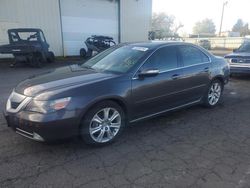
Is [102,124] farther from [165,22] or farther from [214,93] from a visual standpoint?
[165,22]

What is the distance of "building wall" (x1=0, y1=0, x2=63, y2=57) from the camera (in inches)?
613

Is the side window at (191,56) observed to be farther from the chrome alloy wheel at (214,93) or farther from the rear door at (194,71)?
the chrome alloy wheel at (214,93)

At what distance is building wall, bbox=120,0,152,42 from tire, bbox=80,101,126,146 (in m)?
18.4

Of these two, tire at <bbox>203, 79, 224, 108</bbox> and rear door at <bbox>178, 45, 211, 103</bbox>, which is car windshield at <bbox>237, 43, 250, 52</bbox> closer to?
tire at <bbox>203, 79, 224, 108</bbox>

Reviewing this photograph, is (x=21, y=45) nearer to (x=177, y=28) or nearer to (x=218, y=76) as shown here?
(x=218, y=76)

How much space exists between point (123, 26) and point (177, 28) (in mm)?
63237

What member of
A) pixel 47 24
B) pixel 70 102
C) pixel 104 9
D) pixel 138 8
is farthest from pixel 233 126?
pixel 138 8

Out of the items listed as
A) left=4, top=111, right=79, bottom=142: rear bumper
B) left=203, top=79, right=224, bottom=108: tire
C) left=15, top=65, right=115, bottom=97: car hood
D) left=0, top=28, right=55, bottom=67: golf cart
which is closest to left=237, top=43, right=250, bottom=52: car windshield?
left=203, top=79, right=224, bottom=108: tire

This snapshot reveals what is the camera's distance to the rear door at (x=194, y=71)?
16.7 ft

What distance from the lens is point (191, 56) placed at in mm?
5328

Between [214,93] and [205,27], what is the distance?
102m

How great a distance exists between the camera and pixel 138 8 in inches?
877

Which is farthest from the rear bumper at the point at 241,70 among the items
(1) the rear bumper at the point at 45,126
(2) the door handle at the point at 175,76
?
(1) the rear bumper at the point at 45,126

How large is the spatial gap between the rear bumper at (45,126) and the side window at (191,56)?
2784 millimetres
